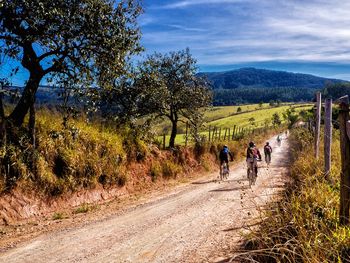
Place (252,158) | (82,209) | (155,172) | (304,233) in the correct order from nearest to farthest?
(304,233) → (82,209) → (252,158) → (155,172)

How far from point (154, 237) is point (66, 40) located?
814cm

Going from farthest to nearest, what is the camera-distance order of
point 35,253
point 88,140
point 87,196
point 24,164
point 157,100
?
1. point 157,100
2. point 88,140
3. point 87,196
4. point 24,164
5. point 35,253

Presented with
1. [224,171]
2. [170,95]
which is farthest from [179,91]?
[224,171]

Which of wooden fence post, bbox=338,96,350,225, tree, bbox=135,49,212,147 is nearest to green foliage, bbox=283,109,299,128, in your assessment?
tree, bbox=135,49,212,147

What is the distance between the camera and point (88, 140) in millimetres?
17047

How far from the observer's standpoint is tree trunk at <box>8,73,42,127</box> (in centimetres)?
1448

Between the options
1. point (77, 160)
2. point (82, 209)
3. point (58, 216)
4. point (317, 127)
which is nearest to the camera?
point (58, 216)

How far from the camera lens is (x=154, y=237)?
1032 centimetres

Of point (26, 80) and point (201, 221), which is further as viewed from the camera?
point (26, 80)

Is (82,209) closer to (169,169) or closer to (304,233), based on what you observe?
(169,169)

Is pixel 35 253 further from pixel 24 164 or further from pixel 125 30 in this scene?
pixel 125 30

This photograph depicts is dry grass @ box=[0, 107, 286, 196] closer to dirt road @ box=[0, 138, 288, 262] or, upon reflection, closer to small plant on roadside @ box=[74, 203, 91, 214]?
small plant on roadside @ box=[74, 203, 91, 214]

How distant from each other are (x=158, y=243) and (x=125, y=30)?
932cm

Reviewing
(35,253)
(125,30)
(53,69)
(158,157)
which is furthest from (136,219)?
(158,157)
